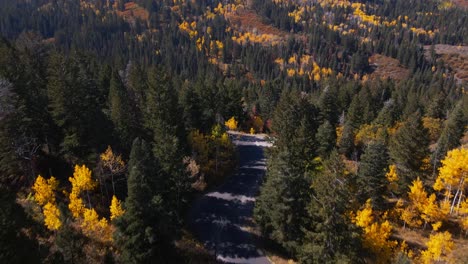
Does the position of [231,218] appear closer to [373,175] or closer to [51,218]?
[373,175]

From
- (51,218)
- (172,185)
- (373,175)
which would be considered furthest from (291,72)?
(51,218)

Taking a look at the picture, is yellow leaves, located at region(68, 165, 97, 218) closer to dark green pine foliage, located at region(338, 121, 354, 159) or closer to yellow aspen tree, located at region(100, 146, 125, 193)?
yellow aspen tree, located at region(100, 146, 125, 193)

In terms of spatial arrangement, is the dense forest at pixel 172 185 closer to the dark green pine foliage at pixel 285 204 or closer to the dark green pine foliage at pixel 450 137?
the dark green pine foliage at pixel 285 204

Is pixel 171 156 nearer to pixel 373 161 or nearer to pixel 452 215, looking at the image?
pixel 373 161

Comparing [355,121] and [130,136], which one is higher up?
[130,136]

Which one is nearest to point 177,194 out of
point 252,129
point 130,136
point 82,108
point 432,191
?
point 130,136

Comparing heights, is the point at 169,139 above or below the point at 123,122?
above

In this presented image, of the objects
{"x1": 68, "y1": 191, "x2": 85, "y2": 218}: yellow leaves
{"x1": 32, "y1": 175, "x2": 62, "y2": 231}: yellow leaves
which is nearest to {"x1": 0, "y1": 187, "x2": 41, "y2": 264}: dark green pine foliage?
{"x1": 32, "y1": 175, "x2": 62, "y2": 231}: yellow leaves
